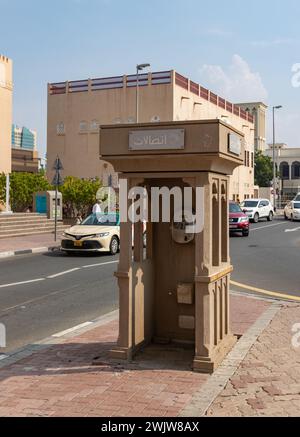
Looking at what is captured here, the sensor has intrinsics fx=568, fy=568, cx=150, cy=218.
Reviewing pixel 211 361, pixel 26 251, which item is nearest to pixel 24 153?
pixel 26 251

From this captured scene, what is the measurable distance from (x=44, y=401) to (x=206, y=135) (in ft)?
9.55

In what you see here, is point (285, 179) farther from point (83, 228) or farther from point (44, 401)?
point (44, 401)

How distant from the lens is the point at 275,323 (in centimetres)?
801

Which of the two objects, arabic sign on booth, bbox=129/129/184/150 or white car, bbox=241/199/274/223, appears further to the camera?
white car, bbox=241/199/274/223

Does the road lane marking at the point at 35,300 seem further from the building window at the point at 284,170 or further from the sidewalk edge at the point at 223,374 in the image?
the building window at the point at 284,170

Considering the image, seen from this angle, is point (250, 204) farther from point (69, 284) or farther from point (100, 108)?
point (69, 284)

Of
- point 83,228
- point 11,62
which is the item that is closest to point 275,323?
point 83,228

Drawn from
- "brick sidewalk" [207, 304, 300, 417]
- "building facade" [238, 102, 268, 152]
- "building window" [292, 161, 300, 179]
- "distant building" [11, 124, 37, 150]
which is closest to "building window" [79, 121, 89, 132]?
"distant building" [11, 124, 37, 150]

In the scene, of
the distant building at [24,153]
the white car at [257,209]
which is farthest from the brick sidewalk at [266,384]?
the distant building at [24,153]

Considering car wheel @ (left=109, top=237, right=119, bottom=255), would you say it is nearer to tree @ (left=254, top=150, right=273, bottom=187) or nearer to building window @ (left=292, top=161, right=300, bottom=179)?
tree @ (left=254, top=150, right=273, bottom=187)

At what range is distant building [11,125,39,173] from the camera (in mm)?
67875

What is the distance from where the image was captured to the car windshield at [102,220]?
60.0 feet

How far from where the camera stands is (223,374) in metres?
5.68

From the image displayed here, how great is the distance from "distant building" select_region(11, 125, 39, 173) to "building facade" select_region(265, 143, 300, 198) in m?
40.4
